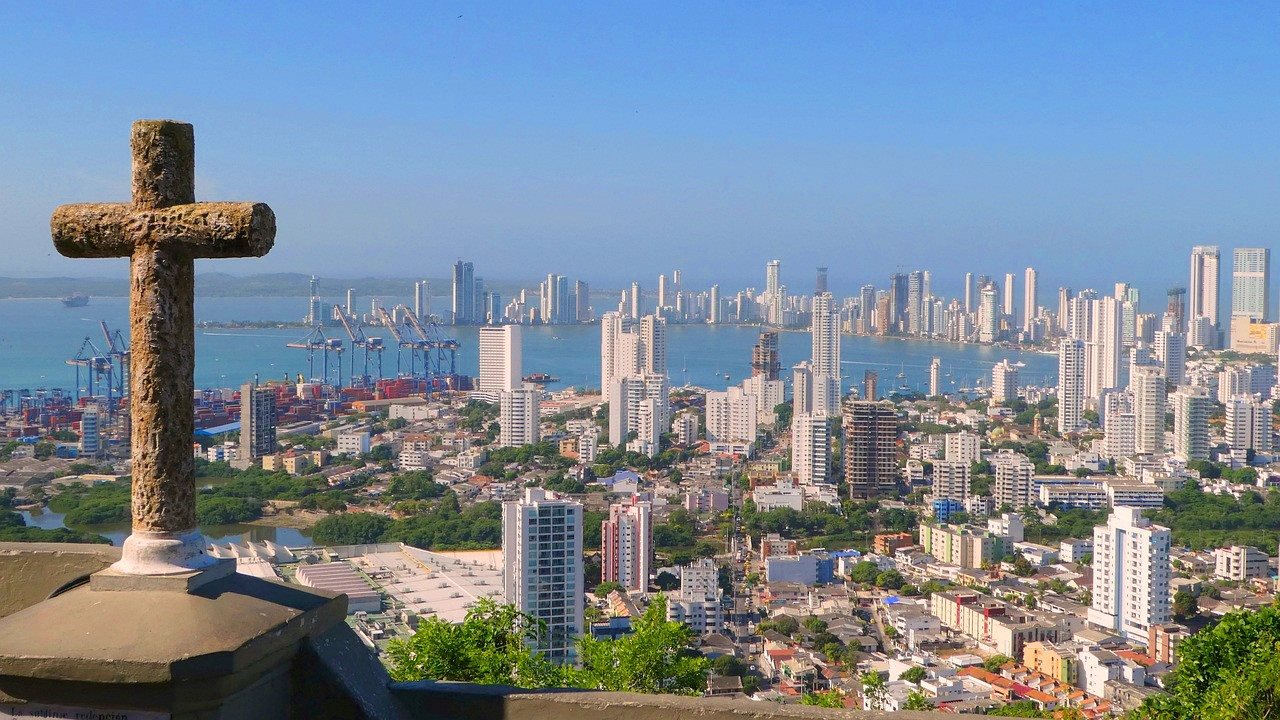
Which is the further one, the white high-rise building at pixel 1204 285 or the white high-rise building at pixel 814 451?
the white high-rise building at pixel 1204 285

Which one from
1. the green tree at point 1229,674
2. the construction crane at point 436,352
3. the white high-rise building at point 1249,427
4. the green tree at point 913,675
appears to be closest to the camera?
the green tree at point 1229,674

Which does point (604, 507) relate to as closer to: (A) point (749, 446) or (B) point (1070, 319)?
(A) point (749, 446)

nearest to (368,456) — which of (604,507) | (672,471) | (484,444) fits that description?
(484,444)

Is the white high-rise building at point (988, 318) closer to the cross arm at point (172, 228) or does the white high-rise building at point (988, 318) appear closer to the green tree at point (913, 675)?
the green tree at point (913, 675)

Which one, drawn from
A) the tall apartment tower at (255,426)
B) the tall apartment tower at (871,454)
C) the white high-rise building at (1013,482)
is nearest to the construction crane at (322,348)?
the tall apartment tower at (255,426)

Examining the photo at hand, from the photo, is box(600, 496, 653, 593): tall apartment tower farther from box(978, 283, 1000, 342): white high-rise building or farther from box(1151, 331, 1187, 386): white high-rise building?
box(978, 283, 1000, 342): white high-rise building

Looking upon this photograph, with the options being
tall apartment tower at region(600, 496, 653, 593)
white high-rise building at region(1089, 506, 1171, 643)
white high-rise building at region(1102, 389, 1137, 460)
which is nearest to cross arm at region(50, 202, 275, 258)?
white high-rise building at region(1089, 506, 1171, 643)

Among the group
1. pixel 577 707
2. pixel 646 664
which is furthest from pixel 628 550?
pixel 577 707
